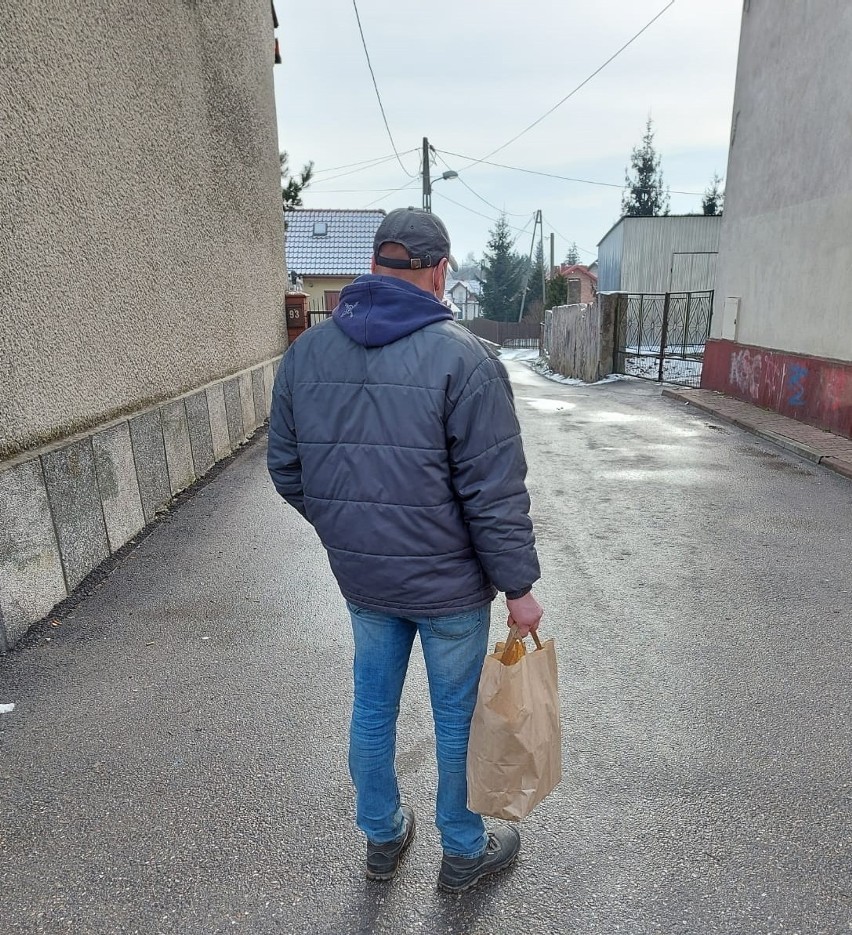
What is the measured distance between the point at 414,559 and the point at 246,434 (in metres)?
6.94

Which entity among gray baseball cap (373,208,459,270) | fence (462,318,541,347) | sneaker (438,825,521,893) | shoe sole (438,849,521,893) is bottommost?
fence (462,318,541,347)

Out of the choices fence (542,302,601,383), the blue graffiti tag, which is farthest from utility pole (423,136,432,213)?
the blue graffiti tag

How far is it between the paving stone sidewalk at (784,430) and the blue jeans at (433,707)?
18.9ft

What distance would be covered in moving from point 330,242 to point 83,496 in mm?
22554

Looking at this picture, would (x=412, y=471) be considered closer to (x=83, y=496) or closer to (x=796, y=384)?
(x=83, y=496)

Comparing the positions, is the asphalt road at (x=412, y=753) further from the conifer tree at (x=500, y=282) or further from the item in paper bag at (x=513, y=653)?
the conifer tree at (x=500, y=282)

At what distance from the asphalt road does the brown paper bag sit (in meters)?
0.40

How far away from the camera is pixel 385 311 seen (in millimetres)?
1665

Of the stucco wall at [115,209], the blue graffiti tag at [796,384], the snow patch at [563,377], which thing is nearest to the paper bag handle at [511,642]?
the stucco wall at [115,209]

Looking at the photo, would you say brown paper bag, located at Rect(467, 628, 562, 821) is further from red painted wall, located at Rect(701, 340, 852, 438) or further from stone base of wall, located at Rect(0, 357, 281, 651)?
red painted wall, located at Rect(701, 340, 852, 438)

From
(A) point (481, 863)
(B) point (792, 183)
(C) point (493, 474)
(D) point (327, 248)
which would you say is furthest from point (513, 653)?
(D) point (327, 248)

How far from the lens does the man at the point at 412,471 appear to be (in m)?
1.64

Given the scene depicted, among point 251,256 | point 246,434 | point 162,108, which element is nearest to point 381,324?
point 162,108

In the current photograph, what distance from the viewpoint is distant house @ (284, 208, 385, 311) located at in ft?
77.6
